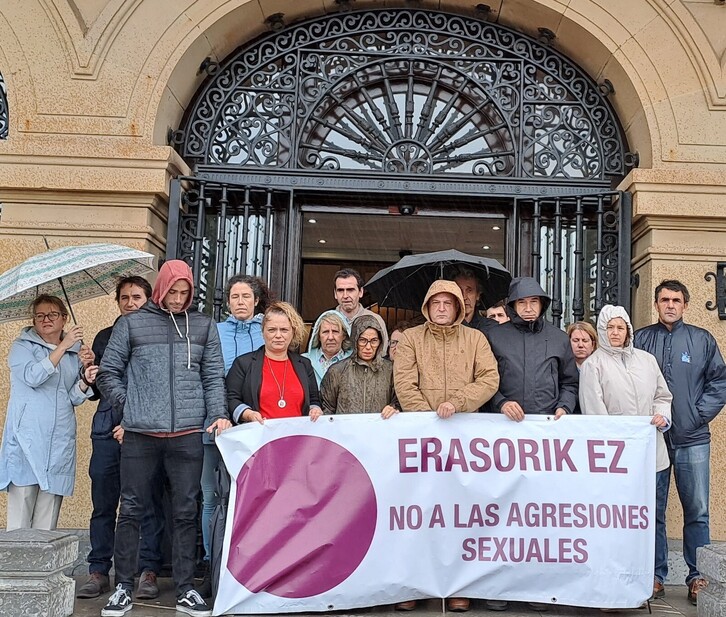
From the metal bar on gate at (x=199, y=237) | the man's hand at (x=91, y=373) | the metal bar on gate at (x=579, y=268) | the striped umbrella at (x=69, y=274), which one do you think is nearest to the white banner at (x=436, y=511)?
the man's hand at (x=91, y=373)

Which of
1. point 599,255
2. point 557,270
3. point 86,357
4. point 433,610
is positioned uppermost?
point 599,255

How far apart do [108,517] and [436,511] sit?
7.50 ft

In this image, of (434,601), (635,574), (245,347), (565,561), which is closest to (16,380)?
(245,347)

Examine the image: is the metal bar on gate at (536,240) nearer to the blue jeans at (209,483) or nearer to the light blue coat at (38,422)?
the blue jeans at (209,483)

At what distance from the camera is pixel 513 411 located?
4984mm

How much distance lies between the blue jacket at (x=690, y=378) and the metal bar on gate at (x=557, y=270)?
1428mm

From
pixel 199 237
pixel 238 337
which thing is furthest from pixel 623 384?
pixel 199 237

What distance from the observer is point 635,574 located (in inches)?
191

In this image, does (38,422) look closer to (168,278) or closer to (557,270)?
(168,278)

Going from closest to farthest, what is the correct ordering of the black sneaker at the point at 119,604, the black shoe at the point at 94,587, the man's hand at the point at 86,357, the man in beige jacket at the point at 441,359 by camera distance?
1. the black sneaker at the point at 119,604
2. the man in beige jacket at the point at 441,359
3. the black shoe at the point at 94,587
4. the man's hand at the point at 86,357

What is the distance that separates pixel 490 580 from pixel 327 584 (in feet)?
3.14

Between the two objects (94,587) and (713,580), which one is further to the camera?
A: (94,587)

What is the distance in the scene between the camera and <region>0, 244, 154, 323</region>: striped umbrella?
4.90 m

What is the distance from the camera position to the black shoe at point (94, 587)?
5.23 meters
